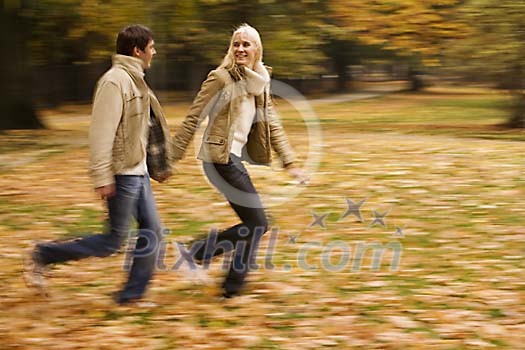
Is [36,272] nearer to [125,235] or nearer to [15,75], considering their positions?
[125,235]

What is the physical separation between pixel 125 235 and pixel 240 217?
0.75 m

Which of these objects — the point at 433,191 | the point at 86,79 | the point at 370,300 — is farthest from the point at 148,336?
the point at 86,79

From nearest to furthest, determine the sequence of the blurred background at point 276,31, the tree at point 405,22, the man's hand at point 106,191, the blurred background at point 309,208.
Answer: the man's hand at point 106,191 → the blurred background at point 309,208 → the blurred background at point 276,31 → the tree at point 405,22

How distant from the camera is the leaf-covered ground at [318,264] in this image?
5.33 meters

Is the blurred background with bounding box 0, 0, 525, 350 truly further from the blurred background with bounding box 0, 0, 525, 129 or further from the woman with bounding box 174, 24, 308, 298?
the woman with bounding box 174, 24, 308, 298

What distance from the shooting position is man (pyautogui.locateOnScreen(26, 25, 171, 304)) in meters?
5.25

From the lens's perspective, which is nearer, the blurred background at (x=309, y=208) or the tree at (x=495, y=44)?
the blurred background at (x=309, y=208)

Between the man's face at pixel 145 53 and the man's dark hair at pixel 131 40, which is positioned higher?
the man's dark hair at pixel 131 40

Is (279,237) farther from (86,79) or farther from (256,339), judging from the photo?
(86,79)

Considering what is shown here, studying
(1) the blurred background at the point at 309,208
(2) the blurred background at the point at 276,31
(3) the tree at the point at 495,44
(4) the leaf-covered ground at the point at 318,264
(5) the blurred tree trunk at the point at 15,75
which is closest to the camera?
(4) the leaf-covered ground at the point at 318,264

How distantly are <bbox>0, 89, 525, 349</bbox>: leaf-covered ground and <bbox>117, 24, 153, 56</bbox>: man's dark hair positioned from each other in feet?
5.42

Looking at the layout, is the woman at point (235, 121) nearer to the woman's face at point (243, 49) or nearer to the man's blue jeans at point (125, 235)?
the woman's face at point (243, 49)

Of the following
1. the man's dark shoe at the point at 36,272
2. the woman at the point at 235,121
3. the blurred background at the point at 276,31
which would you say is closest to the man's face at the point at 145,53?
the woman at the point at 235,121

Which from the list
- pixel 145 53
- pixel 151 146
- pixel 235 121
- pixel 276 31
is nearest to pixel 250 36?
pixel 235 121
